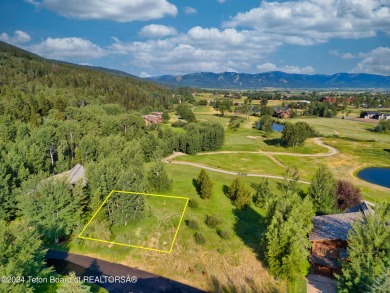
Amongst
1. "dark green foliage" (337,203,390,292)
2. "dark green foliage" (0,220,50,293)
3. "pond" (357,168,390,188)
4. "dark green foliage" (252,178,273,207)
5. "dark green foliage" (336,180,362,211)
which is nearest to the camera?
"dark green foliage" (0,220,50,293)

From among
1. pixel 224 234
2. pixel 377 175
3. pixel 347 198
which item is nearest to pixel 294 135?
pixel 377 175

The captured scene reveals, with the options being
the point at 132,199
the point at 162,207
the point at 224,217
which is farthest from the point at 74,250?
the point at 224,217

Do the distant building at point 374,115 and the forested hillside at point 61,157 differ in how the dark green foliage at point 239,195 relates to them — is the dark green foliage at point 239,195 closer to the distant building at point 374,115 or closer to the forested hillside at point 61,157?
the forested hillside at point 61,157

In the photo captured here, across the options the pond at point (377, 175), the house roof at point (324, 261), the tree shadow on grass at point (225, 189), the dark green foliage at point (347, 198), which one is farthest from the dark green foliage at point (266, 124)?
the house roof at point (324, 261)

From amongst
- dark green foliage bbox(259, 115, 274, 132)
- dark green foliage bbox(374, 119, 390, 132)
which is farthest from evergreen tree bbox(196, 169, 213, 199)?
dark green foliage bbox(374, 119, 390, 132)

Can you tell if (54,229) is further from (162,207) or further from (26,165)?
(26,165)

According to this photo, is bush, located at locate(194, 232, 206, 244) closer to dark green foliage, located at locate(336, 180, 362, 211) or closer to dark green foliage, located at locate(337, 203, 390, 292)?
dark green foliage, located at locate(337, 203, 390, 292)
